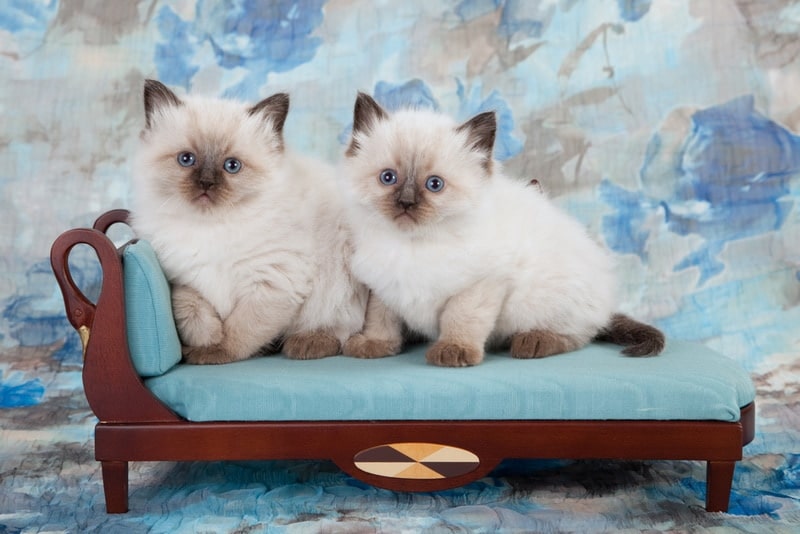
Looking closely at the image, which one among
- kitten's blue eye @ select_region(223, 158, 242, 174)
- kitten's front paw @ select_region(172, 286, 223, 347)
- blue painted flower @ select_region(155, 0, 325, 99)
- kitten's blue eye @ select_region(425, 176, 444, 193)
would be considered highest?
blue painted flower @ select_region(155, 0, 325, 99)

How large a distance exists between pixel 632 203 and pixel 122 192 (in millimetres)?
2611

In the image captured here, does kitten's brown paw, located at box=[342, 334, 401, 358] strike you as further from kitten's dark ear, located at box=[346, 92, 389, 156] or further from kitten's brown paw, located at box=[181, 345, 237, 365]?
kitten's dark ear, located at box=[346, 92, 389, 156]

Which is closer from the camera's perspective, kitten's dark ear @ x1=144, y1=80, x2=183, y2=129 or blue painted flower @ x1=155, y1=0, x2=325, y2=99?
kitten's dark ear @ x1=144, y1=80, x2=183, y2=129

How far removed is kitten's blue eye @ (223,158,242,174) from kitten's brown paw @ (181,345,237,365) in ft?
2.11

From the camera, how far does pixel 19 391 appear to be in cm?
438

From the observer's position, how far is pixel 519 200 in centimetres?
369

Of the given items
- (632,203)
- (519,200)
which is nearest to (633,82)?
(632,203)

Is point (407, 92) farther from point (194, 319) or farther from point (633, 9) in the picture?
point (194, 319)

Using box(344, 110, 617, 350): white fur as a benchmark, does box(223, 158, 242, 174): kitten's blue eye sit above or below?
above

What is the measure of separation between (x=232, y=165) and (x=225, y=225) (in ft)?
0.72

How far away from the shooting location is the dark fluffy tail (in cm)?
352

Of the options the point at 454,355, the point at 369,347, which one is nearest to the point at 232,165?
the point at 369,347

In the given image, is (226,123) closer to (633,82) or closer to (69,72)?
(69,72)

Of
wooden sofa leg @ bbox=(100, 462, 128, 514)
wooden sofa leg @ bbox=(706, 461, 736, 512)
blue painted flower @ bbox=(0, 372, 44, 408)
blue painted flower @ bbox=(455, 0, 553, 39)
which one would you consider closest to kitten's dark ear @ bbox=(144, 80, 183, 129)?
wooden sofa leg @ bbox=(100, 462, 128, 514)
